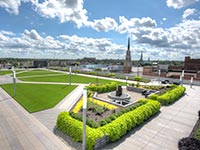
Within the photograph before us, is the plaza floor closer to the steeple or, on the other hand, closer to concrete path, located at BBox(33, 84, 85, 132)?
concrete path, located at BBox(33, 84, 85, 132)

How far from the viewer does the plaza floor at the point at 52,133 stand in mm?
7688

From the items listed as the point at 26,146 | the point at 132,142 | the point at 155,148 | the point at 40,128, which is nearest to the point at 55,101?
the point at 40,128

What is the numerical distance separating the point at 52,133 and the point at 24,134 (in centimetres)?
152

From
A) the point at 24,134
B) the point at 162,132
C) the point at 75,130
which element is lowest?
the point at 162,132

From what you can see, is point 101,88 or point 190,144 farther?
point 101,88

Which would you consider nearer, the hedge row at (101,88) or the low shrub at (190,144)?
the low shrub at (190,144)

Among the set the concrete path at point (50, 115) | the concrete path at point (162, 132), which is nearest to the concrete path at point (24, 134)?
the concrete path at point (50, 115)

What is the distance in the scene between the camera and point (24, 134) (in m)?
8.48

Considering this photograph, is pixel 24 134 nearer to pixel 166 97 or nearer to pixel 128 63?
pixel 166 97

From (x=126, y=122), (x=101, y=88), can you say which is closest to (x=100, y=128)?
(x=126, y=122)

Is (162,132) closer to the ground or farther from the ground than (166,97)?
closer to the ground

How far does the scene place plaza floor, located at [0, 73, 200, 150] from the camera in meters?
7.69

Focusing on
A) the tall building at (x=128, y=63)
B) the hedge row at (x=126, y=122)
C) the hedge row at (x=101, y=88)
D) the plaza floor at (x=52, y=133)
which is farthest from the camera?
the tall building at (x=128, y=63)

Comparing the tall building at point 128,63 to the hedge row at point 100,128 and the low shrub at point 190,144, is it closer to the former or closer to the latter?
the hedge row at point 100,128
